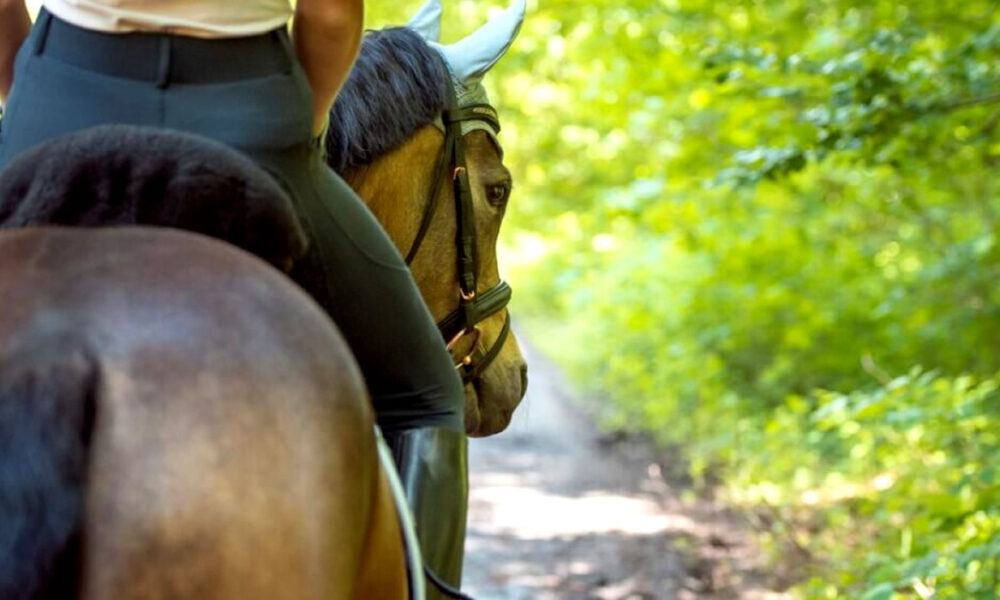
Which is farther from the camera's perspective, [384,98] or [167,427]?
[384,98]

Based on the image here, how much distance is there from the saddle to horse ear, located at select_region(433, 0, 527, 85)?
1857mm

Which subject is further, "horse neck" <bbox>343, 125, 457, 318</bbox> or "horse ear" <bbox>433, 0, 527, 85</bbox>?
"horse ear" <bbox>433, 0, 527, 85</bbox>

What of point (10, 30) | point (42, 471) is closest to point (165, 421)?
point (42, 471)

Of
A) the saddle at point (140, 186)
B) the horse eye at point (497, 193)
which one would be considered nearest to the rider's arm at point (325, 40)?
the saddle at point (140, 186)

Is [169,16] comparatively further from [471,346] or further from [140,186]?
[471,346]

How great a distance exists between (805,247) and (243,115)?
986 cm

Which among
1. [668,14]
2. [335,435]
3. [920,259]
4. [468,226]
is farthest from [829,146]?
[920,259]

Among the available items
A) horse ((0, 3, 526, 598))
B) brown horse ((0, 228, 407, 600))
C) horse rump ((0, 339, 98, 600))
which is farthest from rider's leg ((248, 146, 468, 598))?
horse rump ((0, 339, 98, 600))

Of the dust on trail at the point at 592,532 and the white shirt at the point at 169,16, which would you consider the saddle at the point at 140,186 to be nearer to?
the white shirt at the point at 169,16

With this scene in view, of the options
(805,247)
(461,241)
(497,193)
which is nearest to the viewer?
(461,241)

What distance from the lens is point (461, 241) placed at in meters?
3.78

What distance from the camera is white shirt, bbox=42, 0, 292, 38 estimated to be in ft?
7.59

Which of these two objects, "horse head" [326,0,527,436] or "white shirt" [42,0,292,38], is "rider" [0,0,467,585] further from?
"horse head" [326,0,527,436]

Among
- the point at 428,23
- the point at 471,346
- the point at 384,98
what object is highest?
the point at 384,98
